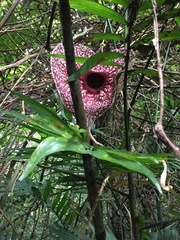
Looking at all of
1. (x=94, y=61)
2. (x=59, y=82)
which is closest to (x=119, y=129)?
(x=59, y=82)

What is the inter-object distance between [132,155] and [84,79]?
1.00ft

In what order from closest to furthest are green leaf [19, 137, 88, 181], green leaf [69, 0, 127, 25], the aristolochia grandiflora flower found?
green leaf [19, 137, 88, 181], green leaf [69, 0, 127, 25], the aristolochia grandiflora flower

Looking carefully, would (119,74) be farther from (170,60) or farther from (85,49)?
(170,60)

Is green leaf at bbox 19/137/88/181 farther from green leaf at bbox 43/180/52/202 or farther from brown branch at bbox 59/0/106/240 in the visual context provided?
green leaf at bbox 43/180/52/202

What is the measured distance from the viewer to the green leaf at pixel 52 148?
0.34 m

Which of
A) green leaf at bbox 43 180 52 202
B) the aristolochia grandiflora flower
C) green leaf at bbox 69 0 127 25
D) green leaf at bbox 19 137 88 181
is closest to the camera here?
green leaf at bbox 19 137 88 181

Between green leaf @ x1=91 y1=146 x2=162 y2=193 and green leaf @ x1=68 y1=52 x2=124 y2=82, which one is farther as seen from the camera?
green leaf @ x1=68 y1=52 x2=124 y2=82

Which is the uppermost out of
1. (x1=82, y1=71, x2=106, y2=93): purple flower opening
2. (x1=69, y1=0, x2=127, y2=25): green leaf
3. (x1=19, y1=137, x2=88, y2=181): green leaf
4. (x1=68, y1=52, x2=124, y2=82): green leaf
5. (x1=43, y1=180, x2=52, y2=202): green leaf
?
(x1=69, y1=0, x2=127, y2=25): green leaf

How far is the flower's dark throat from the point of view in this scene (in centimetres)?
70

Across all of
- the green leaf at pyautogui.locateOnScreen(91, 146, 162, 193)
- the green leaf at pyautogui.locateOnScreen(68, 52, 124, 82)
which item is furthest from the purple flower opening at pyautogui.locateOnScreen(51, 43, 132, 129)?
the green leaf at pyautogui.locateOnScreen(91, 146, 162, 193)

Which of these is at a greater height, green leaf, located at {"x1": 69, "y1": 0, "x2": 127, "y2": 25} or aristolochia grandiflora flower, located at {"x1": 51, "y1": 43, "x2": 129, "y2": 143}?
green leaf, located at {"x1": 69, "y1": 0, "x2": 127, "y2": 25}

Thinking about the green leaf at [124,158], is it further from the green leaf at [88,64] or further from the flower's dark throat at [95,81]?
the flower's dark throat at [95,81]

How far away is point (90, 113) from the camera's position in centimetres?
67

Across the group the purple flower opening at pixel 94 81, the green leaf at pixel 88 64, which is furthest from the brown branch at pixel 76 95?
the purple flower opening at pixel 94 81
